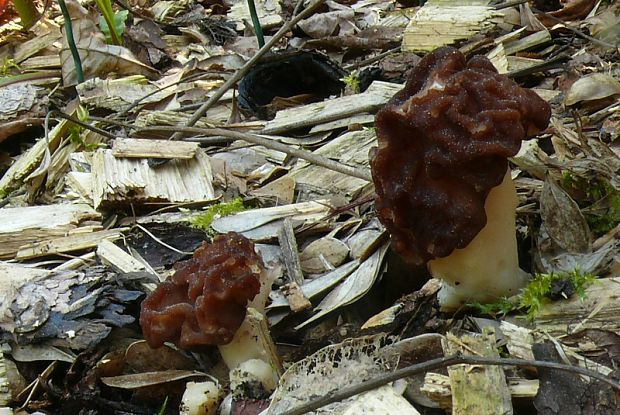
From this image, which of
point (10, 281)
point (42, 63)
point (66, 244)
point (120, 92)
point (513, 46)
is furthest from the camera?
point (42, 63)

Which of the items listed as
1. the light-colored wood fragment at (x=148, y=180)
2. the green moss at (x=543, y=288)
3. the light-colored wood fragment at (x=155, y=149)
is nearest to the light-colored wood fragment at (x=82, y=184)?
the light-colored wood fragment at (x=148, y=180)

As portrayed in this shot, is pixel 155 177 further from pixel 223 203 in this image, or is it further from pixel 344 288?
pixel 344 288

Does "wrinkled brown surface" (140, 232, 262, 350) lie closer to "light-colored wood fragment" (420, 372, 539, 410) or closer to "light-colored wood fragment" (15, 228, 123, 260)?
"light-colored wood fragment" (420, 372, 539, 410)

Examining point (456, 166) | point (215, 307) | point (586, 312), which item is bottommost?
point (586, 312)

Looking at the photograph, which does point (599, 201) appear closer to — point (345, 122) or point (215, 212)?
point (345, 122)

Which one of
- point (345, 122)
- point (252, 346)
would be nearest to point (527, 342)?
point (252, 346)

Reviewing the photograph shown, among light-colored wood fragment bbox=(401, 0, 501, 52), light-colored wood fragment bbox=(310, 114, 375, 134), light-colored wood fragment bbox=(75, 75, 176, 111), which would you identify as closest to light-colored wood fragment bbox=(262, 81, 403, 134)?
light-colored wood fragment bbox=(310, 114, 375, 134)
